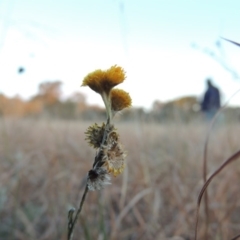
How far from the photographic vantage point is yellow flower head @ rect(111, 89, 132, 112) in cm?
28

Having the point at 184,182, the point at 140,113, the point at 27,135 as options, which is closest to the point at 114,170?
the point at 184,182

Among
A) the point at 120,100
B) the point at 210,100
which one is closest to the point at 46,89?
the point at 120,100

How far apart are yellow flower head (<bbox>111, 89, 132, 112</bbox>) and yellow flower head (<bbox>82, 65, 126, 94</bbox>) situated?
0.04 feet

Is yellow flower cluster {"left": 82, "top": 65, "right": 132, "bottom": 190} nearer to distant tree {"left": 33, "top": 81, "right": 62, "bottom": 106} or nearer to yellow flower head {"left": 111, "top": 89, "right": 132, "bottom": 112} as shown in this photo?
yellow flower head {"left": 111, "top": 89, "right": 132, "bottom": 112}

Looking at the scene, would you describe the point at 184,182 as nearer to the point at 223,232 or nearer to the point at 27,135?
the point at 223,232

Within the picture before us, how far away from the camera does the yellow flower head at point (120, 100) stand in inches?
11.1

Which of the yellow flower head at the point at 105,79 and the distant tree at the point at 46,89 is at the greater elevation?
the distant tree at the point at 46,89

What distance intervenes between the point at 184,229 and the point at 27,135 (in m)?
2.08

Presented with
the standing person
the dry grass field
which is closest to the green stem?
the dry grass field

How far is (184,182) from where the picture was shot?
5.95 feet

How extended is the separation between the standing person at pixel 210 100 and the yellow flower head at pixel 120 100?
18.3 ft

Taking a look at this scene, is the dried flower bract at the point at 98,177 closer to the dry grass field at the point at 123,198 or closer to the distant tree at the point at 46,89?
the dry grass field at the point at 123,198

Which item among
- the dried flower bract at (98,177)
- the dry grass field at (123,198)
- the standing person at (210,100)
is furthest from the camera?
the standing person at (210,100)

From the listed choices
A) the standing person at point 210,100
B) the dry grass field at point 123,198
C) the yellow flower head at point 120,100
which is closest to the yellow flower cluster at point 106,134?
the yellow flower head at point 120,100
